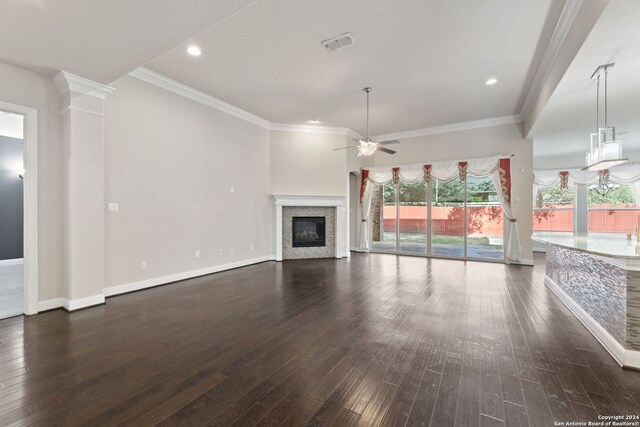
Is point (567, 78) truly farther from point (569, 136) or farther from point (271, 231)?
point (271, 231)

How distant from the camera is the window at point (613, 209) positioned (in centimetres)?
794

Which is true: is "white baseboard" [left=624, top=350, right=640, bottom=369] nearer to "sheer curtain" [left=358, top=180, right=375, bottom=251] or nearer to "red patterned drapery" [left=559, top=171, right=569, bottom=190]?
"sheer curtain" [left=358, top=180, right=375, bottom=251]

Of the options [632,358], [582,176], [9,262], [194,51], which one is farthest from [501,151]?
[9,262]

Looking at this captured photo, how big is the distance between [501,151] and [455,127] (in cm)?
123

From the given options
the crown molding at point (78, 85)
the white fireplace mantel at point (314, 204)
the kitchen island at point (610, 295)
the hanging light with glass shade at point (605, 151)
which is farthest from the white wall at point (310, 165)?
the hanging light with glass shade at point (605, 151)

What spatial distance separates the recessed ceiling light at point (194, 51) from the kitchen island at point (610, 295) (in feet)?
16.3

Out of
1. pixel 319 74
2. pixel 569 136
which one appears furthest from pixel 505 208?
pixel 319 74

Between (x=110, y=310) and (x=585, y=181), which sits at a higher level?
(x=585, y=181)

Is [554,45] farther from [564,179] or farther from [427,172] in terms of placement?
[564,179]

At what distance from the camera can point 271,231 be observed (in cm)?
698

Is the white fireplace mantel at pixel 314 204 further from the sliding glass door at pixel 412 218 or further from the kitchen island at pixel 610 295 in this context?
the kitchen island at pixel 610 295

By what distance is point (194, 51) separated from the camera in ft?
12.4

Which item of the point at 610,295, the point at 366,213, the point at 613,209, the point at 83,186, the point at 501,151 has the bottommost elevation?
the point at 610,295

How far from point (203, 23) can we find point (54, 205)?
3010 mm
